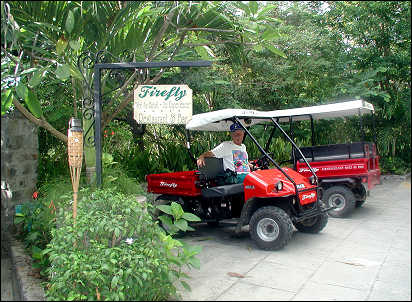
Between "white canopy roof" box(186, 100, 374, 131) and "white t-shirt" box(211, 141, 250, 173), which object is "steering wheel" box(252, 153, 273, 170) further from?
"white canopy roof" box(186, 100, 374, 131)

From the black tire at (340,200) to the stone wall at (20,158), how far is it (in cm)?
514

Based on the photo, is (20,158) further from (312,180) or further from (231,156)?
(312,180)

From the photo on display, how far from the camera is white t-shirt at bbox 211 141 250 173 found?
6344 mm

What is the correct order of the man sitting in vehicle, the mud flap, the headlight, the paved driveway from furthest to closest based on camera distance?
the man sitting in vehicle, the headlight, the mud flap, the paved driveway

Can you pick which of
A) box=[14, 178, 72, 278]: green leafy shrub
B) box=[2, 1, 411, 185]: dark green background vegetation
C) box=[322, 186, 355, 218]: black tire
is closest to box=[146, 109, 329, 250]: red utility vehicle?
box=[2, 1, 411, 185]: dark green background vegetation

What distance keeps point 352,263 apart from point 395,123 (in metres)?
3.70

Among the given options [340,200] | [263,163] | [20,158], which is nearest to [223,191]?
[263,163]

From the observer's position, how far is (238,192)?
5.80 metres

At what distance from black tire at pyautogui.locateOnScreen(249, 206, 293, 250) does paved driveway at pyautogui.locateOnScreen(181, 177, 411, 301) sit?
0.12 metres

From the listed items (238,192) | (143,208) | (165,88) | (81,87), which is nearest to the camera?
(143,208)

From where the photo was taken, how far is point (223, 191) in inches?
224

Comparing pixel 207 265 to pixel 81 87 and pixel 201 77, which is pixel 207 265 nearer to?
pixel 81 87

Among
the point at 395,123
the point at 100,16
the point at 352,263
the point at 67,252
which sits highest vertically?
the point at 100,16

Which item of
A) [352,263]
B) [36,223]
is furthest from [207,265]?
[36,223]
